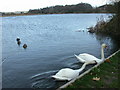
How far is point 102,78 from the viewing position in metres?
7.61

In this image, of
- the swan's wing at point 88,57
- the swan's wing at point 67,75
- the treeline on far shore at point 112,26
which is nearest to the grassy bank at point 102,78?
the swan's wing at point 67,75

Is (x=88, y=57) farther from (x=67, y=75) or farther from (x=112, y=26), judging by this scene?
(x=112, y=26)

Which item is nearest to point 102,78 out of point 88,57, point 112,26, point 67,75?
point 67,75

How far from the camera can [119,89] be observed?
6.62m

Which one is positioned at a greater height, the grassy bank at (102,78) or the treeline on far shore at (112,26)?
the treeline on far shore at (112,26)

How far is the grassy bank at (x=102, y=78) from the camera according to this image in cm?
689

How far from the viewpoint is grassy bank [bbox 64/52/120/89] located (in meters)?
6.89

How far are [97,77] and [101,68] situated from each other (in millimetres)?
1263

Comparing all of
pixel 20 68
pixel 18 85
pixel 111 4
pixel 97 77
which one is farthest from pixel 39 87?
pixel 111 4

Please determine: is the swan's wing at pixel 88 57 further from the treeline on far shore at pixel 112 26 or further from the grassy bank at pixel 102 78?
the treeline on far shore at pixel 112 26

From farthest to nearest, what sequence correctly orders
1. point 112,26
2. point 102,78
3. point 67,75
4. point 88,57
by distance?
point 112,26 → point 88,57 → point 67,75 → point 102,78

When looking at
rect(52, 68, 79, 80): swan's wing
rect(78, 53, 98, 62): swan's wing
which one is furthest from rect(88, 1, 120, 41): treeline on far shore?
rect(52, 68, 79, 80): swan's wing

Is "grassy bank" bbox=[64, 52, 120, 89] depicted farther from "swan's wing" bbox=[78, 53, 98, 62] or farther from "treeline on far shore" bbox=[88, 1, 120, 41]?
"treeline on far shore" bbox=[88, 1, 120, 41]

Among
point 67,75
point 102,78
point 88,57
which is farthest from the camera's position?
point 88,57
